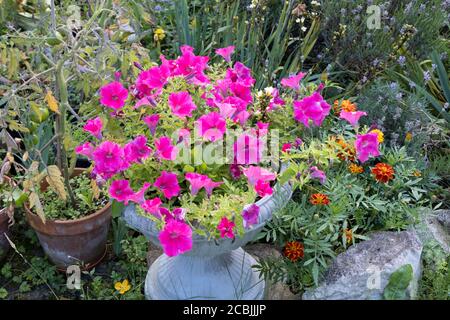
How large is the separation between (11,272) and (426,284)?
182 cm

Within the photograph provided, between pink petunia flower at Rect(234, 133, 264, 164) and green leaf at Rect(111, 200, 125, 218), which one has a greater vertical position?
pink petunia flower at Rect(234, 133, 264, 164)

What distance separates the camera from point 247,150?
1723 millimetres

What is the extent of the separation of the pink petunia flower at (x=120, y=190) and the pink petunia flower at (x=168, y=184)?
0.09 metres

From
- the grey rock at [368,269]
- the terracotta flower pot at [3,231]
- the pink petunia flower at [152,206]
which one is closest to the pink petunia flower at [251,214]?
the pink petunia flower at [152,206]

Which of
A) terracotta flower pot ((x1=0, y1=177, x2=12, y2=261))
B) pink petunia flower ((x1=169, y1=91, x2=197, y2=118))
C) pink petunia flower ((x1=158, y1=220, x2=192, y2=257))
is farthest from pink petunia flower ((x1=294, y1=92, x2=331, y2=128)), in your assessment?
terracotta flower pot ((x1=0, y1=177, x2=12, y2=261))

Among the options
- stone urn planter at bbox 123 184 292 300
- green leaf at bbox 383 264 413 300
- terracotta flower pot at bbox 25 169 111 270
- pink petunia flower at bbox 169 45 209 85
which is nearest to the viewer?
pink petunia flower at bbox 169 45 209 85

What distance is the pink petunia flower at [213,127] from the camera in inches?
66.9

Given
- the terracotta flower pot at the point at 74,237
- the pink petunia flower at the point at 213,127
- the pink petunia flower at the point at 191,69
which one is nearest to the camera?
the pink petunia flower at the point at 213,127

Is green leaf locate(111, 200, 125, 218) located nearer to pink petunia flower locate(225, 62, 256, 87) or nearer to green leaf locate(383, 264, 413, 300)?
pink petunia flower locate(225, 62, 256, 87)

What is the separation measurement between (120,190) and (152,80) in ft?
1.35

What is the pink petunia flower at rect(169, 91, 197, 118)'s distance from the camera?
5.78 feet

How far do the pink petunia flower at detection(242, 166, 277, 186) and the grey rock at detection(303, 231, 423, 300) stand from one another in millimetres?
646

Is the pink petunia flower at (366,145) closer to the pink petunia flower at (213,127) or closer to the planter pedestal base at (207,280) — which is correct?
the pink petunia flower at (213,127)

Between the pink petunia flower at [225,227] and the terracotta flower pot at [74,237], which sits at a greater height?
the pink petunia flower at [225,227]
